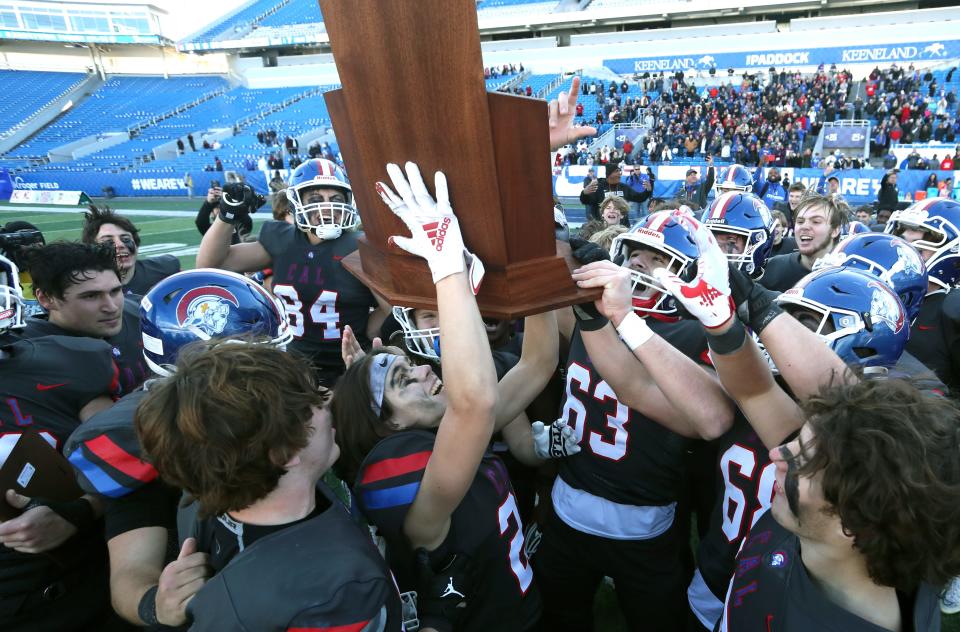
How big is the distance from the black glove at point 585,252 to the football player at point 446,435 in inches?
16.7

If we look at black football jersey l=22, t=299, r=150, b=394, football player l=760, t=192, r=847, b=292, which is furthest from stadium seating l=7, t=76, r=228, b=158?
football player l=760, t=192, r=847, b=292

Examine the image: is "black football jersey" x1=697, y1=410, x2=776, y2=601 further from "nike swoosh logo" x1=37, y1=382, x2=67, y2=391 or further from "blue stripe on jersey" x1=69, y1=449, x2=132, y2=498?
"nike swoosh logo" x1=37, y1=382, x2=67, y2=391

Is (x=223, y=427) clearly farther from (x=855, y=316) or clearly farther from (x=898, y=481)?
(x=855, y=316)

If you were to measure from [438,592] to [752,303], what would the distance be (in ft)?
3.97

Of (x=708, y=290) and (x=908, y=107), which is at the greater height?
(x=708, y=290)

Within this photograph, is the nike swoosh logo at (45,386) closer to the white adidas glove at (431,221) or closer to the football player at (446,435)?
the football player at (446,435)

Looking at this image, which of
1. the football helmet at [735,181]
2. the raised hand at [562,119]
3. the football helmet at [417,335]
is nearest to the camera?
the raised hand at [562,119]

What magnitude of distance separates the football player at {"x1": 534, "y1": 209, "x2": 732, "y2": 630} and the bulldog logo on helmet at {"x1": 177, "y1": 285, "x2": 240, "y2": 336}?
1204 mm

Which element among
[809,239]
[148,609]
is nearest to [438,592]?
[148,609]

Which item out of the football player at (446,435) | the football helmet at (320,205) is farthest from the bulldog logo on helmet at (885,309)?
the football helmet at (320,205)

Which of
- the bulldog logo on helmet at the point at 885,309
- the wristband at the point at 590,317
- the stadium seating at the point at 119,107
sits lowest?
the bulldog logo on helmet at the point at 885,309

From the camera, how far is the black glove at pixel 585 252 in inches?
63.1

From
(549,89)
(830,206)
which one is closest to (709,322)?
(830,206)

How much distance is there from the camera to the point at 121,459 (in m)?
1.59
